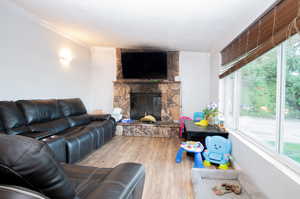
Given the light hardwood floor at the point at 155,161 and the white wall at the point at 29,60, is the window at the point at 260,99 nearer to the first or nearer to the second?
the light hardwood floor at the point at 155,161

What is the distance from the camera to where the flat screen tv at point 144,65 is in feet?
13.2

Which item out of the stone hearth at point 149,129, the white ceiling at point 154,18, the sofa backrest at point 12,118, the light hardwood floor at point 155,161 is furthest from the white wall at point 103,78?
the sofa backrest at point 12,118

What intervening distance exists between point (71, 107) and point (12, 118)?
126 centimetres

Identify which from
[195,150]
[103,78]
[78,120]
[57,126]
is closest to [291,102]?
[195,150]

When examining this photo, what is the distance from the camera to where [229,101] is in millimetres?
2879

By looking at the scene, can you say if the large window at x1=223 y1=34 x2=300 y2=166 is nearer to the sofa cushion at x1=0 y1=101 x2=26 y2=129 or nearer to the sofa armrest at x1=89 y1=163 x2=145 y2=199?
the sofa armrest at x1=89 y1=163 x2=145 y2=199

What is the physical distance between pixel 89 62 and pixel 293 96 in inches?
185

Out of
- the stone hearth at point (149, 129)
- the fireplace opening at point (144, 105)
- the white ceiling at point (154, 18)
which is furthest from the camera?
the fireplace opening at point (144, 105)

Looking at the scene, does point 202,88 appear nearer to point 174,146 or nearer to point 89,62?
point 174,146

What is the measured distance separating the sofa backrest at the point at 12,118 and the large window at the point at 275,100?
324 cm

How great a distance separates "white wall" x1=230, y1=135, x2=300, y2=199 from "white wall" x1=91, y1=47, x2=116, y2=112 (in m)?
3.66

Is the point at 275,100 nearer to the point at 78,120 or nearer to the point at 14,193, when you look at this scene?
the point at 14,193

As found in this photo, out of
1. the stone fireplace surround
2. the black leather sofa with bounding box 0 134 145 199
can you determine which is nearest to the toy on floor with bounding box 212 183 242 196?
the black leather sofa with bounding box 0 134 145 199

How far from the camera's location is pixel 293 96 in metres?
1.33
